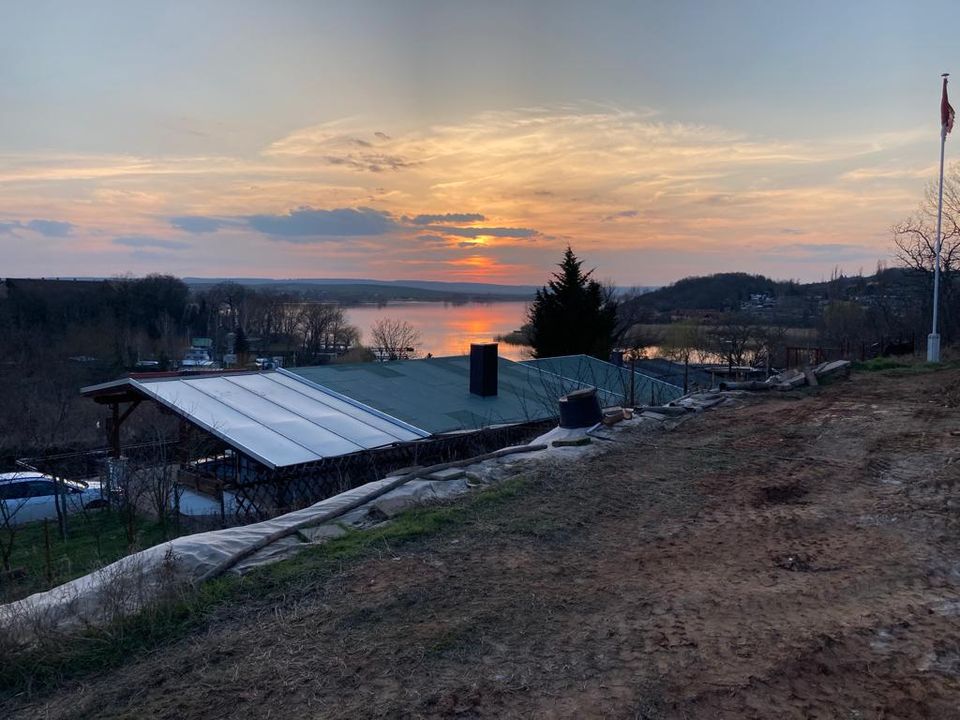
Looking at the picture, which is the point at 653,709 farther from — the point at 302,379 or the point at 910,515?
the point at 302,379

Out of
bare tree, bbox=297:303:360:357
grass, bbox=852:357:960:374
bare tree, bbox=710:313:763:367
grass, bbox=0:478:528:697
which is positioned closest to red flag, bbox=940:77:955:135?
grass, bbox=852:357:960:374

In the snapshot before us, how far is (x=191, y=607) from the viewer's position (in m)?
4.08

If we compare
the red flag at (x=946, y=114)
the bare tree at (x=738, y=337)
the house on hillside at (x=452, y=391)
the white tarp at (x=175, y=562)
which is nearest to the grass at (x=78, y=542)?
the white tarp at (x=175, y=562)

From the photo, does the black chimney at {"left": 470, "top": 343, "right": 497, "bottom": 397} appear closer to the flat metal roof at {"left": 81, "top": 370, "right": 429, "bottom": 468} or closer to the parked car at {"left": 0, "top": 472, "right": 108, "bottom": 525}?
the flat metal roof at {"left": 81, "top": 370, "right": 429, "bottom": 468}

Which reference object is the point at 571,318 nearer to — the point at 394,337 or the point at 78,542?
the point at 78,542

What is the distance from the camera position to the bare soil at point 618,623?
3076 millimetres

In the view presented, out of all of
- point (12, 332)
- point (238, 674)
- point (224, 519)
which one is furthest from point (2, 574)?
point (12, 332)

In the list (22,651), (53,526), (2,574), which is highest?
(22,651)

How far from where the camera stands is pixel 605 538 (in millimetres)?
5246

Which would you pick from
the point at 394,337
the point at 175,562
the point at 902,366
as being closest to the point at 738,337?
the point at 394,337

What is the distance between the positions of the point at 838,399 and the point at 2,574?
1226 cm

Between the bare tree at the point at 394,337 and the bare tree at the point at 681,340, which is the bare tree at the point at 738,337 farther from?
the bare tree at the point at 394,337

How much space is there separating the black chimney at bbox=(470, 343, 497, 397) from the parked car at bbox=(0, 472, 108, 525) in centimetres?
891

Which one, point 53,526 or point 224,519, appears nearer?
point 224,519
